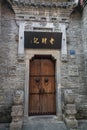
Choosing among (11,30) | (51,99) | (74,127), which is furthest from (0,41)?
(74,127)

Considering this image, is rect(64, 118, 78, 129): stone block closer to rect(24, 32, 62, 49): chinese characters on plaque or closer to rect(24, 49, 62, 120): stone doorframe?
rect(24, 49, 62, 120): stone doorframe

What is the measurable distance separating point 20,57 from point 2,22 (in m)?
1.33

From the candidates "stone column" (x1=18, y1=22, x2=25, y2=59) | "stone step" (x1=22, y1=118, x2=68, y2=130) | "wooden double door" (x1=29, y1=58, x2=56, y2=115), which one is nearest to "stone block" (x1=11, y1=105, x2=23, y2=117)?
"stone step" (x1=22, y1=118, x2=68, y2=130)

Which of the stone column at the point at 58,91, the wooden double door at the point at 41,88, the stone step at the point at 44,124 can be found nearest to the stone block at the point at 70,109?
the stone step at the point at 44,124

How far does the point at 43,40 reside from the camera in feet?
17.1

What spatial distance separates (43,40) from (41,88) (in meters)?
1.57

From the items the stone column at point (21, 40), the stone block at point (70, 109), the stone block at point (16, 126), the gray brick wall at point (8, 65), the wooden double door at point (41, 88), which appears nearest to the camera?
the stone block at point (16, 126)

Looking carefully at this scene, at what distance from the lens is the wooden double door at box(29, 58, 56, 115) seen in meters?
5.25

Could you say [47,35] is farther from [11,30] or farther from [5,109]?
[5,109]

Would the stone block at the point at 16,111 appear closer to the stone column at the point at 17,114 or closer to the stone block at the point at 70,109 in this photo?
the stone column at the point at 17,114

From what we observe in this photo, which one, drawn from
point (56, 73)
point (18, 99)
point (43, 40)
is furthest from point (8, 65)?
point (56, 73)

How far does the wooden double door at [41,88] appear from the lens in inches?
207

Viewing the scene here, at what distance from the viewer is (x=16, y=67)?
5152 millimetres

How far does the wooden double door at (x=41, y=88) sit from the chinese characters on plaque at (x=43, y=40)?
1.85 ft
